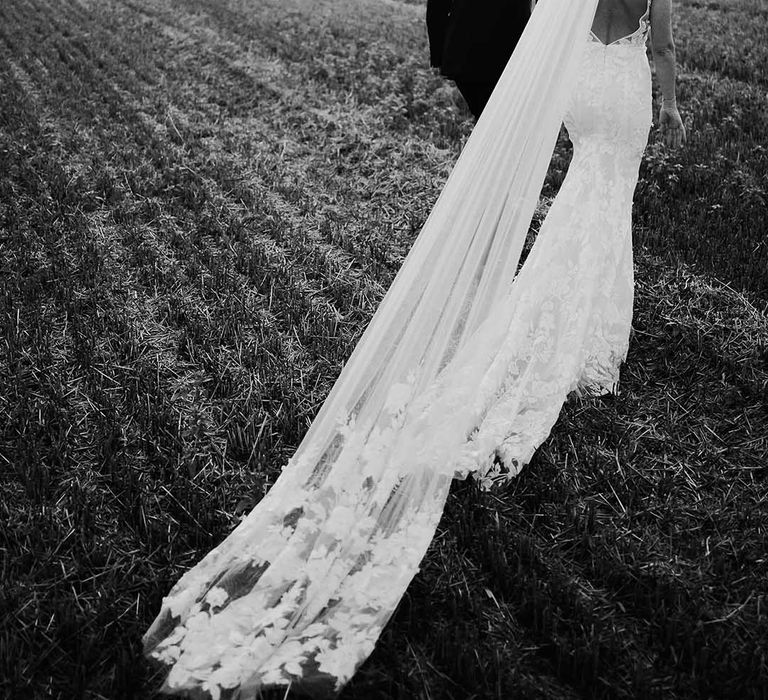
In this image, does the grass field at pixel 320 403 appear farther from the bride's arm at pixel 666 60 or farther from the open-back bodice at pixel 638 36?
the open-back bodice at pixel 638 36

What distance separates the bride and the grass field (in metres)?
0.16

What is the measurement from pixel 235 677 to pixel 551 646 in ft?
3.28

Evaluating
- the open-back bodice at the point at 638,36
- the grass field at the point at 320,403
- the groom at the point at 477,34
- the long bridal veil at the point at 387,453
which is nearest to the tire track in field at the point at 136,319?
the grass field at the point at 320,403

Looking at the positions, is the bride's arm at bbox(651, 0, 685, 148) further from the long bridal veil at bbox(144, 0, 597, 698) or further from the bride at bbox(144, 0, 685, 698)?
the long bridal veil at bbox(144, 0, 597, 698)

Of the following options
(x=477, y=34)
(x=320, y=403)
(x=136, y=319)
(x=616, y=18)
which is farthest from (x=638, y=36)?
(x=136, y=319)

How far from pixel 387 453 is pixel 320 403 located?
36.4 inches

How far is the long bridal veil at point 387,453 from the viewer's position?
7.68 ft

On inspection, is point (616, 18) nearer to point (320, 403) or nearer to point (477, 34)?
point (477, 34)

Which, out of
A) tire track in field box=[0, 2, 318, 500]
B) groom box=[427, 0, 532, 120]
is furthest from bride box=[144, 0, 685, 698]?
tire track in field box=[0, 2, 318, 500]

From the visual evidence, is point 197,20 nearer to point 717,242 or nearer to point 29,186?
point 29,186

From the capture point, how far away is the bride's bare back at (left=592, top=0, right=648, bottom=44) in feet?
11.4

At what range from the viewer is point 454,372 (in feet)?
10.5

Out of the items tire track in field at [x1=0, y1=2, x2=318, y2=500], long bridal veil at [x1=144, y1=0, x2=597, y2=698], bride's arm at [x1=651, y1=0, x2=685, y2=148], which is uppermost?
bride's arm at [x1=651, y1=0, x2=685, y2=148]

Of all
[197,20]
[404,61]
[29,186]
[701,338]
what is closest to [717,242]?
[701,338]
